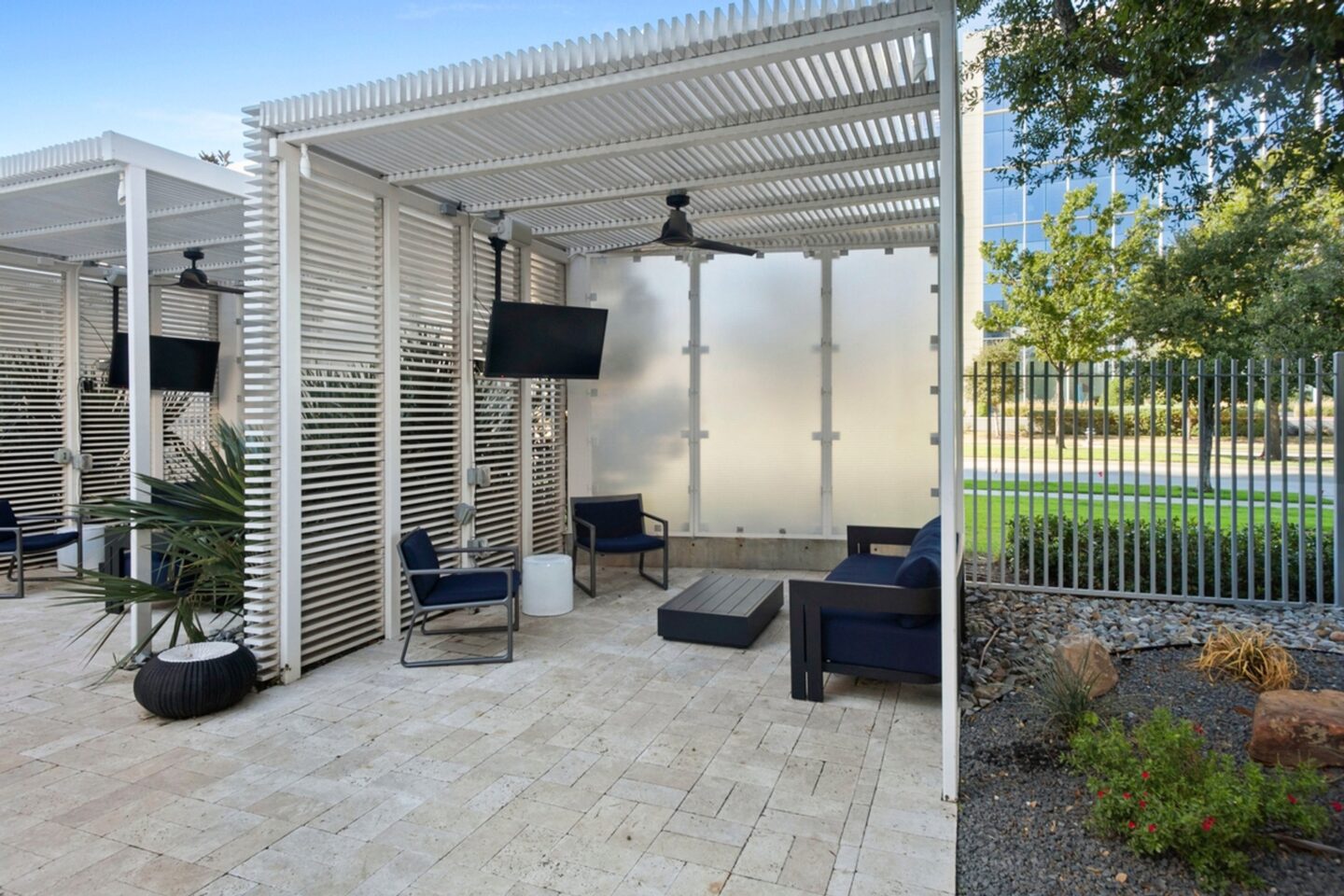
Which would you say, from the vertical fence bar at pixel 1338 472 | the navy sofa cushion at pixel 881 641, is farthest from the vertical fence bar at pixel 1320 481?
the navy sofa cushion at pixel 881 641

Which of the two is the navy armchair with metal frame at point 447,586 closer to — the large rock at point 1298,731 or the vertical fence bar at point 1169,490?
the large rock at point 1298,731

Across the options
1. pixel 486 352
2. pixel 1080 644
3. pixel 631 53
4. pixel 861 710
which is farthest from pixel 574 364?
pixel 1080 644

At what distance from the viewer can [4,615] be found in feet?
21.3

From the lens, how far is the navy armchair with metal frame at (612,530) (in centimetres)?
712

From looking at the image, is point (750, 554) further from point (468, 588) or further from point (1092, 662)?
point (1092, 662)

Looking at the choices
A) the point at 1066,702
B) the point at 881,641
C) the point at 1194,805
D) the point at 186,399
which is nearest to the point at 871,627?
the point at 881,641

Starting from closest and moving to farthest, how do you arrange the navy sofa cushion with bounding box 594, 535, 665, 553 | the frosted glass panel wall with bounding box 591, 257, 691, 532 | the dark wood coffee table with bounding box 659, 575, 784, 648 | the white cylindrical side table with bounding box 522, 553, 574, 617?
1. the dark wood coffee table with bounding box 659, 575, 784, 648
2. the white cylindrical side table with bounding box 522, 553, 574, 617
3. the navy sofa cushion with bounding box 594, 535, 665, 553
4. the frosted glass panel wall with bounding box 591, 257, 691, 532

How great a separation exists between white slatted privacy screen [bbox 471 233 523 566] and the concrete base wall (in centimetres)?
147

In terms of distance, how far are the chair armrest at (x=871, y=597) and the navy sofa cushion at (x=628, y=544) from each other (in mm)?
2889

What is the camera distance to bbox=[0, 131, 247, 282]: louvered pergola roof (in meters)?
5.38

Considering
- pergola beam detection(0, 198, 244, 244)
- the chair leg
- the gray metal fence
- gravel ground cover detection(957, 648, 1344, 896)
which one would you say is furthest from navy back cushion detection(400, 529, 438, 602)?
the gray metal fence

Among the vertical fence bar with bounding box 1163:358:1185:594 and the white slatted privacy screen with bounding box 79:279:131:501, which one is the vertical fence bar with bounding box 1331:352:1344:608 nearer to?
the vertical fence bar with bounding box 1163:358:1185:594

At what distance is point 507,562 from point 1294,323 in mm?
9244

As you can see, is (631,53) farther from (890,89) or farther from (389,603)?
(389,603)
